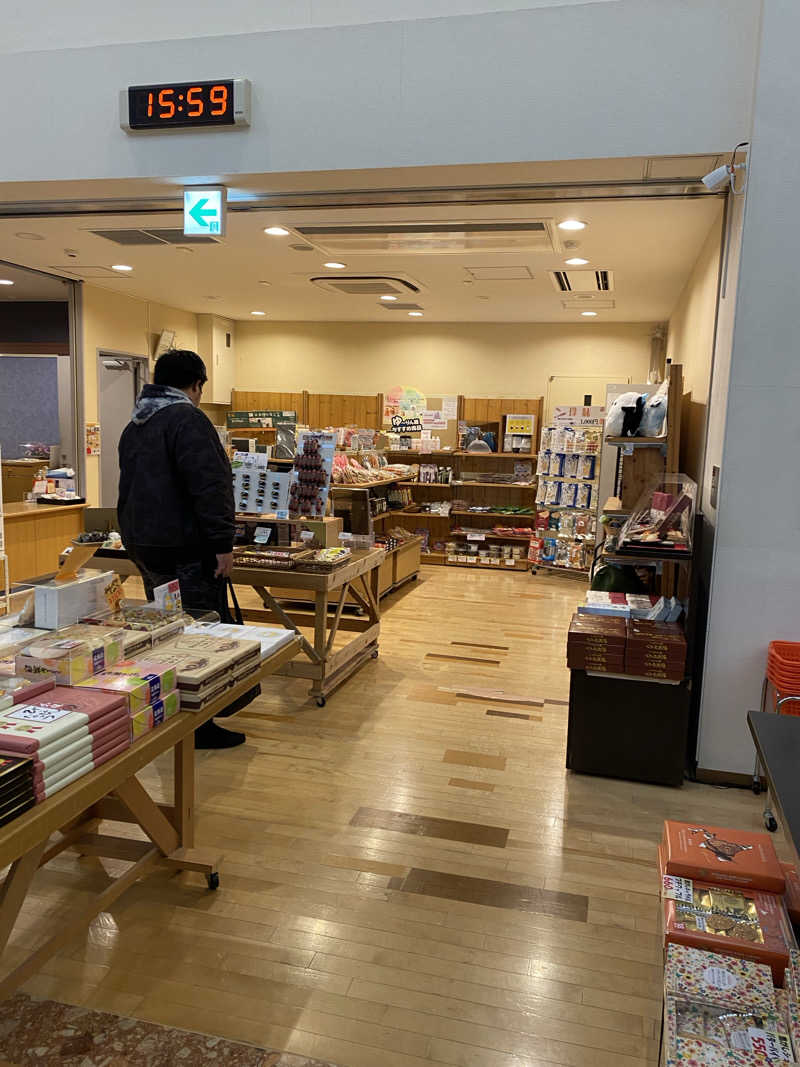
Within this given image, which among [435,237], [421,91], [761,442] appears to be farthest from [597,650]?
[435,237]

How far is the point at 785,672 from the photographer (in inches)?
125

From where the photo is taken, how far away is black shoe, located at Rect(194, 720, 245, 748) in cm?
380

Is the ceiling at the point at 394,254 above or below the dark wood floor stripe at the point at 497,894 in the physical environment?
above

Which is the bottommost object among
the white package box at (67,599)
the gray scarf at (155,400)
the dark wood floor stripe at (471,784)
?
the dark wood floor stripe at (471,784)

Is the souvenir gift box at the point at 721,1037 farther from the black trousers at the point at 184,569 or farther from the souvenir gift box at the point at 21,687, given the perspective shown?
the black trousers at the point at 184,569

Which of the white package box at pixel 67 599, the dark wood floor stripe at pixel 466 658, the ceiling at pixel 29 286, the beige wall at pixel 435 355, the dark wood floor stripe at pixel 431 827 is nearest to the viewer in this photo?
the white package box at pixel 67 599

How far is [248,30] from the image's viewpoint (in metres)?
3.93

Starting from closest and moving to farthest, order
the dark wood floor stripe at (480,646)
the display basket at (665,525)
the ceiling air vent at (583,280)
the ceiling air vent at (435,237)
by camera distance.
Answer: the display basket at (665,525), the ceiling air vent at (435,237), the dark wood floor stripe at (480,646), the ceiling air vent at (583,280)

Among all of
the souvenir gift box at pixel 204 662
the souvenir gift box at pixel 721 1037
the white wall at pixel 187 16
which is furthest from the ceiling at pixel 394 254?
the souvenir gift box at pixel 721 1037

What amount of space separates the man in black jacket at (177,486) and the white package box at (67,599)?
2.92 feet

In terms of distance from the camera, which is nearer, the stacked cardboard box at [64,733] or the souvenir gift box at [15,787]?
the souvenir gift box at [15,787]

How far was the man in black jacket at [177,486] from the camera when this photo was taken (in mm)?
3383

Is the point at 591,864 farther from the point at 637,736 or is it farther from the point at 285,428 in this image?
the point at 285,428

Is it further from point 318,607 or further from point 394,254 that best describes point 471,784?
point 394,254
